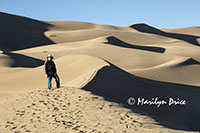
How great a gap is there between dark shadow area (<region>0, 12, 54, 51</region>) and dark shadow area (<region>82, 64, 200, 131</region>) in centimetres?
3397

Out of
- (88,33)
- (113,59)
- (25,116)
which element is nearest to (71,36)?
(88,33)

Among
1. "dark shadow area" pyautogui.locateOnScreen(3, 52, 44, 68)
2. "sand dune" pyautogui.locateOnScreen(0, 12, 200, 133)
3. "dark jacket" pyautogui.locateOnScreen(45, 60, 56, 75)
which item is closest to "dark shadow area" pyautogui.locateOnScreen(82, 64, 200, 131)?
"sand dune" pyautogui.locateOnScreen(0, 12, 200, 133)

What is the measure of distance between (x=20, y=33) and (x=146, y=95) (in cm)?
4522

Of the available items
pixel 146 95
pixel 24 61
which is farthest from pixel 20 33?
pixel 146 95

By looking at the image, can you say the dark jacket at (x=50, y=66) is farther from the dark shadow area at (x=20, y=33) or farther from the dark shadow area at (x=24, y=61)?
the dark shadow area at (x=20, y=33)

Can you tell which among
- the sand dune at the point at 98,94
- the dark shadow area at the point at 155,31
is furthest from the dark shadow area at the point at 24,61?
the dark shadow area at the point at 155,31

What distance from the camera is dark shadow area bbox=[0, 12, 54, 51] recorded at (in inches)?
2090

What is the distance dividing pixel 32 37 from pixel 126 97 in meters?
44.4

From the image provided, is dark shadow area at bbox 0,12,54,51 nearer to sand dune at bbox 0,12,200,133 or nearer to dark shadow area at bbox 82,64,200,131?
sand dune at bbox 0,12,200,133

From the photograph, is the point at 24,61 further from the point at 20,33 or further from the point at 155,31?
the point at 155,31

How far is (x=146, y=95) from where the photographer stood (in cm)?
1505

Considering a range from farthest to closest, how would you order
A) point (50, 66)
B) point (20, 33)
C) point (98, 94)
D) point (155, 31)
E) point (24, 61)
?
point (155, 31) < point (20, 33) < point (24, 61) < point (98, 94) < point (50, 66)

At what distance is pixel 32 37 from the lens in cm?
5638

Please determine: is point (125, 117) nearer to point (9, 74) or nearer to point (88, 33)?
point (9, 74)
